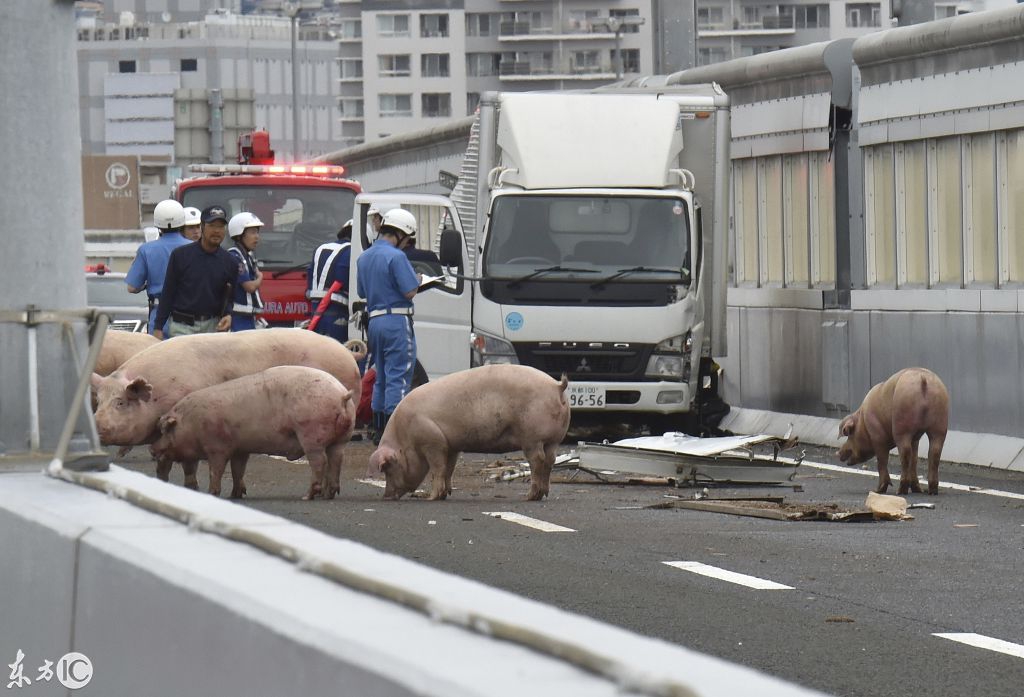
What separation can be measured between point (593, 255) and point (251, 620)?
16114 mm

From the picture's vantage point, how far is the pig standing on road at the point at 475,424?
539 inches

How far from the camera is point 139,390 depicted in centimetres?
1370

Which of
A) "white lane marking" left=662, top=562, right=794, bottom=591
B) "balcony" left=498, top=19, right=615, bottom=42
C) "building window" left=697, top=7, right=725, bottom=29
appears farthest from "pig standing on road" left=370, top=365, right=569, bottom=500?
"building window" left=697, top=7, right=725, bottom=29

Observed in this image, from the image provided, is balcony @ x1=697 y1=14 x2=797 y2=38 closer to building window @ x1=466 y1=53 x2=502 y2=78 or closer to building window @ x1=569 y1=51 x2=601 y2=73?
building window @ x1=569 y1=51 x2=601 y2=73

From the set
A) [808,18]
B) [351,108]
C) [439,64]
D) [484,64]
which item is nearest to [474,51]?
[484,64]

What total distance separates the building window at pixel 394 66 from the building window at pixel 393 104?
4.19 ft

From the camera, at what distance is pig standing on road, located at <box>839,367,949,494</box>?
14438 mm

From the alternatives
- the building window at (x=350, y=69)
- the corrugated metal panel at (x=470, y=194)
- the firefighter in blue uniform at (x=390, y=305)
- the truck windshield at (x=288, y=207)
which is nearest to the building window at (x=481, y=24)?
the building window at (x=350, y=69)

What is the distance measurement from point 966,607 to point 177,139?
2235 inches

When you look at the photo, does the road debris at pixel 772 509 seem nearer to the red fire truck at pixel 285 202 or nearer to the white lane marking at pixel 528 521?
the white lane marking at pixel 528 521

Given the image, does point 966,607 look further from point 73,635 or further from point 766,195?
point 766,195

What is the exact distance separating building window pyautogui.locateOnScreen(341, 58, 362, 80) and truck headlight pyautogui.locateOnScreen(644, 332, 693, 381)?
141 metres

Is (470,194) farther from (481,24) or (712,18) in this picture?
(481,24)

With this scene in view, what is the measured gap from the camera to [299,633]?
11.7ft
